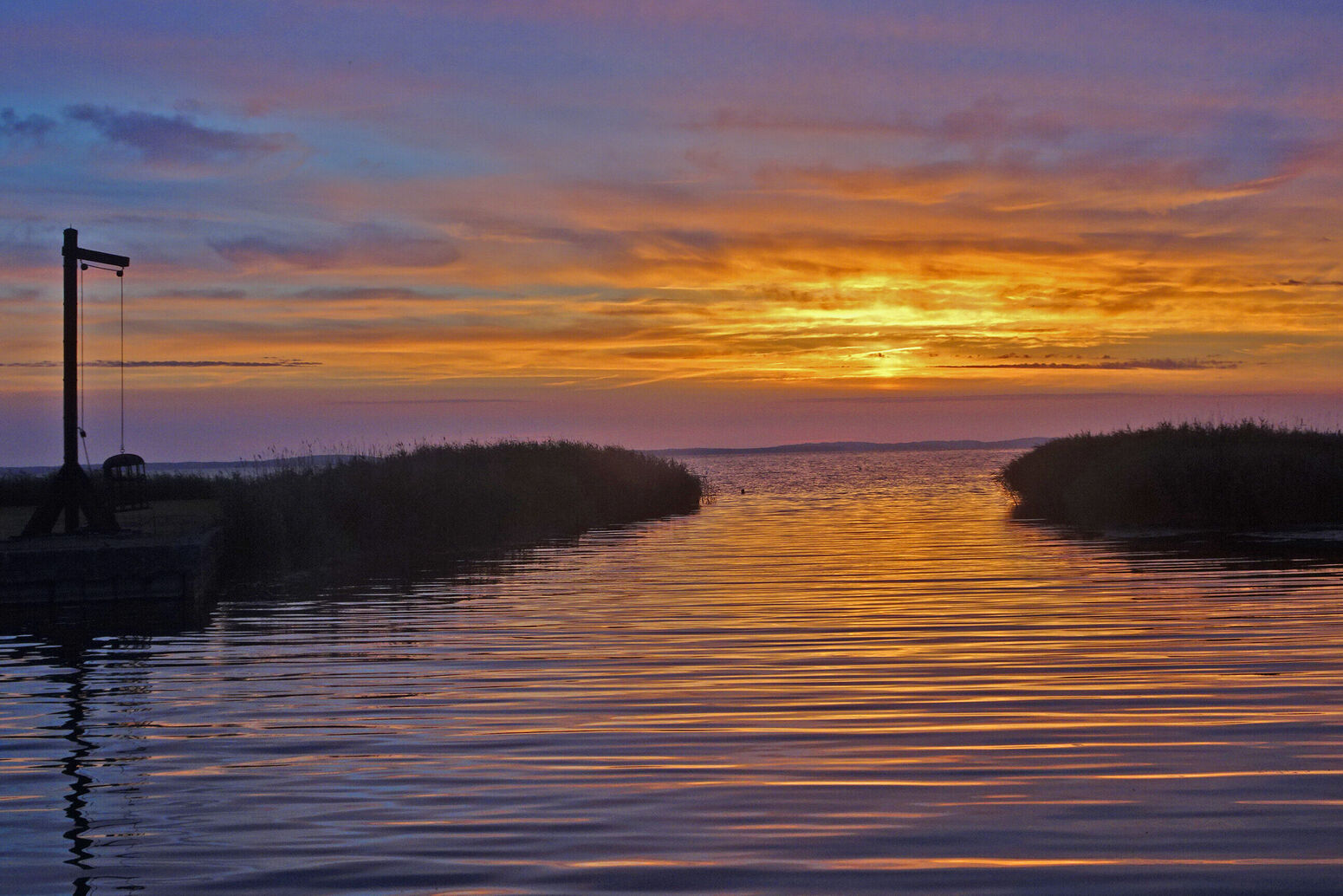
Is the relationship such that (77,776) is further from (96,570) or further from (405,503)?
(405,503)

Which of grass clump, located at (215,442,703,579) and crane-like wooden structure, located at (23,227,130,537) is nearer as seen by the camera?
crane-like wooden structure, located at (23,227,130,537)

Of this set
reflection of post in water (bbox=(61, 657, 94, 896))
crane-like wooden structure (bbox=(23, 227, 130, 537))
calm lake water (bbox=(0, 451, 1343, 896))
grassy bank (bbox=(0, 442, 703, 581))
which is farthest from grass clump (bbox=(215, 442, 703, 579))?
reflection of post in water (bbox=(61, 657, 94, 896))

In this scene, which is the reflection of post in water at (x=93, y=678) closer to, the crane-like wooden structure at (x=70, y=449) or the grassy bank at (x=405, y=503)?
the crane-like wooden structure at (x=70, y=449)

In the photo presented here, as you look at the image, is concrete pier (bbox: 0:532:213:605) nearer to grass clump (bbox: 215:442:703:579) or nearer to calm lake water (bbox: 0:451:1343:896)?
calm lake water (bbox: 0:451:1343:896)

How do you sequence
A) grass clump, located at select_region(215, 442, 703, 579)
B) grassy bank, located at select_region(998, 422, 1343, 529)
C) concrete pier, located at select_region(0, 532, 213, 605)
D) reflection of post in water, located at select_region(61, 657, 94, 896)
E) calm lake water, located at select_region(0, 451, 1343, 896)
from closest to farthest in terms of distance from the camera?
calm lake water, located at select_region(0, 451, 1343, 896) < reflection of post in water, located at select_region(61, 657, 94, 896) < concrete pier, located at select_region(0, 532, 213, 605) < grass clump, located at select_region(215, 442, 703, 579) < grassy bank, located at select_region(998, 422, 1343, 529)

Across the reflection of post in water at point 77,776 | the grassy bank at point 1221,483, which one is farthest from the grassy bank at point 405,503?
the grassy bank at point 1221,483

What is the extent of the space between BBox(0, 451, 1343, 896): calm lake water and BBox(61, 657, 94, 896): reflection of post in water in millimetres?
34

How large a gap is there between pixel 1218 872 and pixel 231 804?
5.55m

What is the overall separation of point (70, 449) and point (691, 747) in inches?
587

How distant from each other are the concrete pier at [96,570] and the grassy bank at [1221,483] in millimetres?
23107

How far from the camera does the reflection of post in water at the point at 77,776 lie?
646 cm

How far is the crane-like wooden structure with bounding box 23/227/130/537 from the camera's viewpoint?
19.8 metres

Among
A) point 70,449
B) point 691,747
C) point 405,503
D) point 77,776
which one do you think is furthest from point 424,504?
point 691,747

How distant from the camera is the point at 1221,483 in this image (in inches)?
1227
